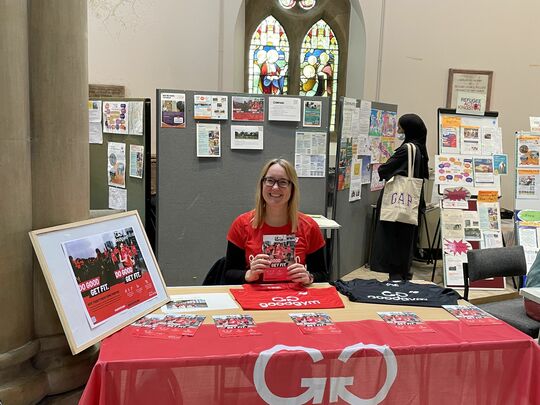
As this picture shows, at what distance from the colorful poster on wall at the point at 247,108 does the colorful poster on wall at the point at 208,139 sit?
0.61ft

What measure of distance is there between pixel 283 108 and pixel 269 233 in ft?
6.37

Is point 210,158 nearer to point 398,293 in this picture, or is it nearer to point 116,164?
point 116,164

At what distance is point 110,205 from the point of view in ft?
15.2

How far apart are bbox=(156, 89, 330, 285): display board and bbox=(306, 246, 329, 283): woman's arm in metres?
1.75

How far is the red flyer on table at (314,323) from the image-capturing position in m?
1.79

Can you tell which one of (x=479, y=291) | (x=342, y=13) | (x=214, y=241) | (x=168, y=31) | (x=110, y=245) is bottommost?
(x=479, y=291)

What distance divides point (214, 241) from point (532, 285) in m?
2.38

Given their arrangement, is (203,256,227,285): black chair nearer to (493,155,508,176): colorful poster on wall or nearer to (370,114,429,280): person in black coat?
(370,114,429,280): person in black coat

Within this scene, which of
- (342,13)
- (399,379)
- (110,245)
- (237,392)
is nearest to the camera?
(237,392)

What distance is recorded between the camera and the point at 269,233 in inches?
95.9

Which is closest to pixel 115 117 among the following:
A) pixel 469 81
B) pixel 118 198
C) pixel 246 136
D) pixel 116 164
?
pixel 116 164

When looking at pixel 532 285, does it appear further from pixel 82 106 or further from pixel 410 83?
pixel 410 83

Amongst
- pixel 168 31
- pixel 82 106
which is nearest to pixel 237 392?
pixel 82 106

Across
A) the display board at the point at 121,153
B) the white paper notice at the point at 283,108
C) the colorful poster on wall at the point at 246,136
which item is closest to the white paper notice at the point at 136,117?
the display board at the point at 121,153
